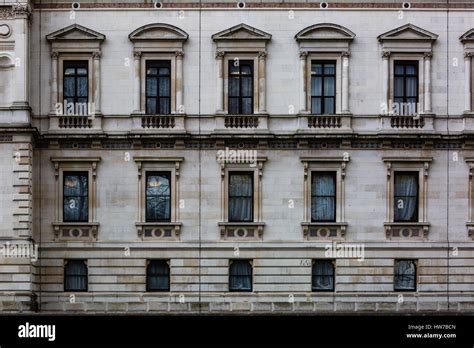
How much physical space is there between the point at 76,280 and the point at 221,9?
13.5 metres

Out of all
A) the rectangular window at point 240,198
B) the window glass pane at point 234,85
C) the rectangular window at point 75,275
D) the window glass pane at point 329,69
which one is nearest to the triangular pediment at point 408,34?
the window glass pane at point 329,69

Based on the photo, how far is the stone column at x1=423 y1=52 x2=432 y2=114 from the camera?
186 feet

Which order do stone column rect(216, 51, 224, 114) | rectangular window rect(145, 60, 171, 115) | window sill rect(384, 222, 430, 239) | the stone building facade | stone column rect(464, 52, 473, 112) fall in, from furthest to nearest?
rectangular window rect(145, 60, 171, 115), stone column rect(464, 52, 473, 112), stone column rect(216, 51, 224, 114), window sill rect(384, 222, 430, 239), the stone building facade

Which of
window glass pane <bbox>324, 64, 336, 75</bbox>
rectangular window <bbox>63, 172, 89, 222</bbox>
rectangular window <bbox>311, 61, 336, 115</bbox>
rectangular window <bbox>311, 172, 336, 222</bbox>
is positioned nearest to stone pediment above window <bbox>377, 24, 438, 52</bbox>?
window glass pane <bbox>324, 64, 336, 75</bbox>

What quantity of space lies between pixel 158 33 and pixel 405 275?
15135mm

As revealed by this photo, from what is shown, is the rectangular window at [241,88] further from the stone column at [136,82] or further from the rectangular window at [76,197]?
the rectangular window at [76,197]

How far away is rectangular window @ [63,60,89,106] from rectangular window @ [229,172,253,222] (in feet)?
24.3

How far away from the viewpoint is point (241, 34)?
56.7 m

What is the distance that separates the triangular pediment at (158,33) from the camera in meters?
56.6

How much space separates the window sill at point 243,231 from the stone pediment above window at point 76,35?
992 centimetres

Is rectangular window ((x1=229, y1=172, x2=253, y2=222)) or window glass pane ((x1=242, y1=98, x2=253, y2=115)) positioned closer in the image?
rectangular window ((x1=229, y1=172, x2=253, y2=222))

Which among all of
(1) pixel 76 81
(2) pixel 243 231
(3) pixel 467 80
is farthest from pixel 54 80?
(3) pixel 467 80

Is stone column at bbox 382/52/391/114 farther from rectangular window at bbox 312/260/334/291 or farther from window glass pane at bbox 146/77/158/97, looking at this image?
window glass pane at bbox 146/77/158/97
